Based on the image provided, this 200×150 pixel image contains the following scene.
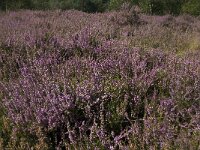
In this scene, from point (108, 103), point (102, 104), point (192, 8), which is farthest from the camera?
point (192, 8)

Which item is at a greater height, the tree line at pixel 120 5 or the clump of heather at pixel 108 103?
the tree line at pixel 120 5

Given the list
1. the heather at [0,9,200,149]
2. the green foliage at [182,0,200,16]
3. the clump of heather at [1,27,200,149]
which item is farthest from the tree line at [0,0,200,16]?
the clump of heather at [1,27,200,149]

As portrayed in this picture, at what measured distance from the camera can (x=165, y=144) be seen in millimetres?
2602

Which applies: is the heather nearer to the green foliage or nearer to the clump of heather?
the clump of heather

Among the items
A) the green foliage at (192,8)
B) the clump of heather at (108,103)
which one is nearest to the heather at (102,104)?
the clump of heather at (108,103)

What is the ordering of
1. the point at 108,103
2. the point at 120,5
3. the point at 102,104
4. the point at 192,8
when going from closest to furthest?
1. the point at 102,104
2. the point at 108,103
3. the point at 120,5
4. the point at 192,8

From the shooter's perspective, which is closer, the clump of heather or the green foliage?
the clump of heather

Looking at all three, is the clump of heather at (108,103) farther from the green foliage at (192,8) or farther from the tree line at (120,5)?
the green foliage at (192,8)

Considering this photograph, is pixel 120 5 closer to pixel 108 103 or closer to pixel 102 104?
pixel 108 103

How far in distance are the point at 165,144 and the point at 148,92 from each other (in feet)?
4.25

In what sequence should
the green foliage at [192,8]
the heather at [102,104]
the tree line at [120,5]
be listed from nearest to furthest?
the heather at [102,104] < the tree line at [120,5] < the green foliage at [192,8]

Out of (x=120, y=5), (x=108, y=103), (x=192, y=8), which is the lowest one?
(x=108, y=103)

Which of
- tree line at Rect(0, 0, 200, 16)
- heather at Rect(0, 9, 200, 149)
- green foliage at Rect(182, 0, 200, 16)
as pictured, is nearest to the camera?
heather at Rect(0, 9, 200, 149)

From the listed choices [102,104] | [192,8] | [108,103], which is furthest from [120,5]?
[102,104]
